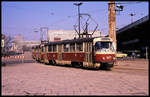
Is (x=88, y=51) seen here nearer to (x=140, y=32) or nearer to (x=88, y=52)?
(x=88, y=52)

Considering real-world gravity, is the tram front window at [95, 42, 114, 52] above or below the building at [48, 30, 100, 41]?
below

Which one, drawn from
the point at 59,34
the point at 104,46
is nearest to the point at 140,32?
the point at 59,34

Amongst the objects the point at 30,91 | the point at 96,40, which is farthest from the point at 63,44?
the point at 30,91

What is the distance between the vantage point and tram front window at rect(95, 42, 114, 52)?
21.2 metres

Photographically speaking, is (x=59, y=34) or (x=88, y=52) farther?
(x=59, y=34)

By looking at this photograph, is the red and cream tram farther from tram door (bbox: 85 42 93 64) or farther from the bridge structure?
the bridge structure

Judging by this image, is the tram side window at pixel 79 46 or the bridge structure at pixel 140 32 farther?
the bridge structure at pixel 140 32

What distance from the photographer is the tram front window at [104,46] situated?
2122cm

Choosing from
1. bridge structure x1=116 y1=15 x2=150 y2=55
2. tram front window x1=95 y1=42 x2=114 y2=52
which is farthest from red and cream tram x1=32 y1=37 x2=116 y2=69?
bridge structure x1=116 y1=15 x2=150 y2=55

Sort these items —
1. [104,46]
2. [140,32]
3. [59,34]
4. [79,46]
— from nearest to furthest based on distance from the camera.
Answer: [104,46]
[79,46]
[140,32]
[59,34]

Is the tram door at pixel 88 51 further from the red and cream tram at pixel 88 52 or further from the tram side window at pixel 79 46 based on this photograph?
the tram side window at pixel 79 46

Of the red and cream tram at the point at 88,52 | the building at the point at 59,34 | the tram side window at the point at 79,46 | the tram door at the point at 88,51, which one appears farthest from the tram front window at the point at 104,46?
the building at the point at 59,34

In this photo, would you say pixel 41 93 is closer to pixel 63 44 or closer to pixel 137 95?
pixel 137 95

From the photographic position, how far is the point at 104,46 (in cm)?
2152
